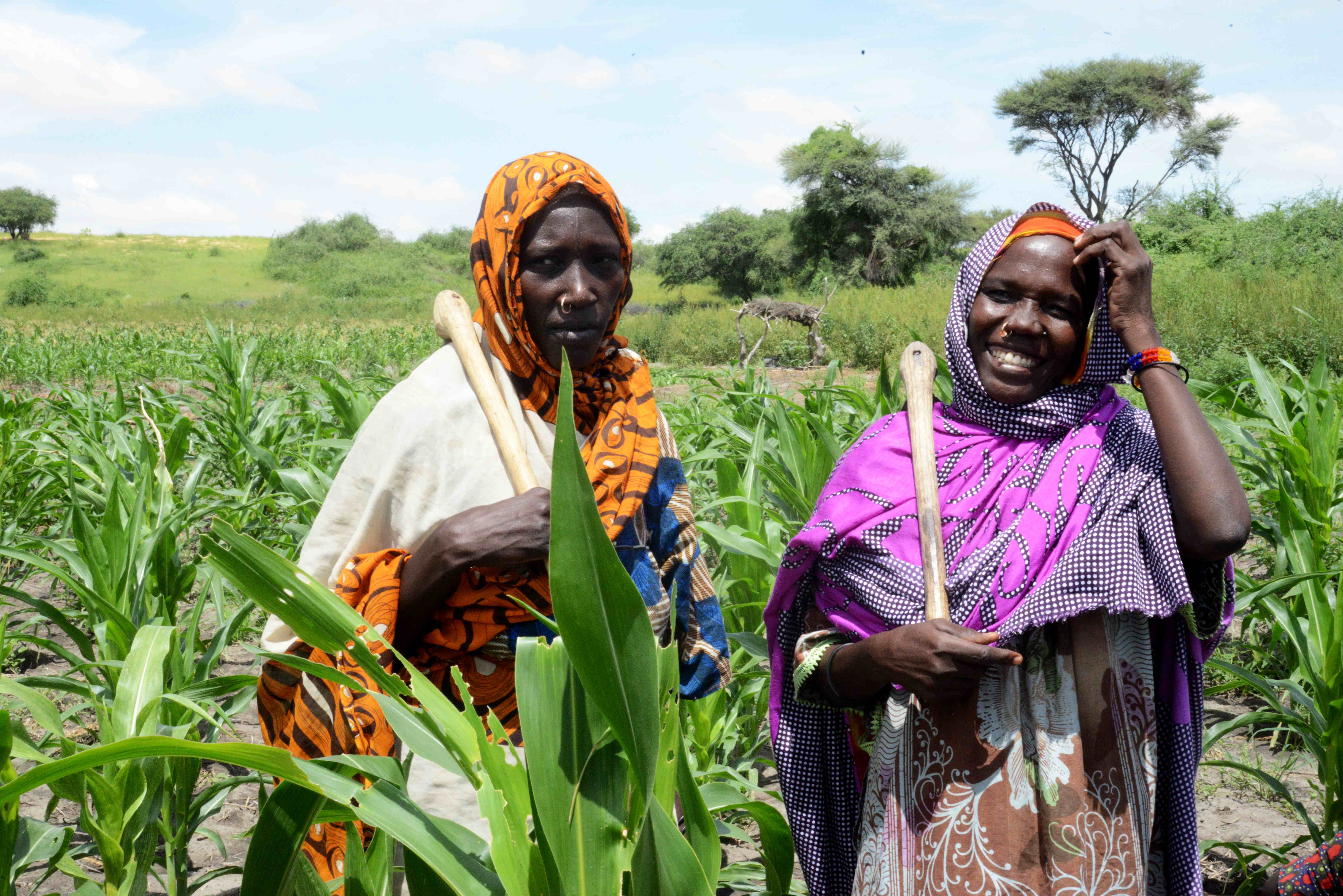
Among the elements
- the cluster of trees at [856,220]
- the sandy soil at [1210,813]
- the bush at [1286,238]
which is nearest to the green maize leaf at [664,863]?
the sandy soil at [1210,813]

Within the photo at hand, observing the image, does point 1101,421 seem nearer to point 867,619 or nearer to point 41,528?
point 867,619

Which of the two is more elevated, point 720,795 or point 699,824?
point 699,824

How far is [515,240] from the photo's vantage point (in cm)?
127

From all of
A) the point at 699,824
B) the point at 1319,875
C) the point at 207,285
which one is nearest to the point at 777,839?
the point at 699,824

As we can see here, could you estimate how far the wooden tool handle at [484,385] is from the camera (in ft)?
3.86

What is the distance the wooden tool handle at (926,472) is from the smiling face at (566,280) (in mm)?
450

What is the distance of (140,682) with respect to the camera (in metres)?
1.10

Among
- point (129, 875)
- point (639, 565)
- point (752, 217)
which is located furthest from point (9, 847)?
point (752, 217)

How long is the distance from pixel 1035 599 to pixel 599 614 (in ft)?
2.36

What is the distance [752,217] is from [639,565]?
3539cm

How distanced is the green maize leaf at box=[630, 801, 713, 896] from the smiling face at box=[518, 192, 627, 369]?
0.77 metres

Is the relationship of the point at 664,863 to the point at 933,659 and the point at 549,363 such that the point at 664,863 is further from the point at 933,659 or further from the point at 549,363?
the point at 549,363

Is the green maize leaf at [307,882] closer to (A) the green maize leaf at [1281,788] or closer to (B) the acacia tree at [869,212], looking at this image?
(A) the green maize leaf at [1281,788]

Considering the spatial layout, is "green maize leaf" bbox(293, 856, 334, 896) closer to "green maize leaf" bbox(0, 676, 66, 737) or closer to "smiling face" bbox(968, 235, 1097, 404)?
"green maize leaf" bbox(0, 676, 66, 737)
